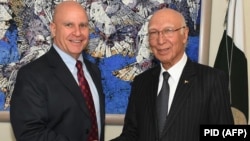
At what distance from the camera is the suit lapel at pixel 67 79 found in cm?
205

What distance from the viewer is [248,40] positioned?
2.74 metres

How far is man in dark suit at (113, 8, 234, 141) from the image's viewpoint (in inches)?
76.4

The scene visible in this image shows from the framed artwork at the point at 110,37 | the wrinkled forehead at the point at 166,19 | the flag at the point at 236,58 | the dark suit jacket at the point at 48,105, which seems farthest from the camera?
the framed artwork at the point at 110,37

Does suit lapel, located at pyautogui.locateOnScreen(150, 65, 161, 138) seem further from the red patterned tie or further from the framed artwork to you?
the framed artwork

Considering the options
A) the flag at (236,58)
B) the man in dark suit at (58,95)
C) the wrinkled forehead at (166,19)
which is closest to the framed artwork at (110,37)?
the flag at (236,58)

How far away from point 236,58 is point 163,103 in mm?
830

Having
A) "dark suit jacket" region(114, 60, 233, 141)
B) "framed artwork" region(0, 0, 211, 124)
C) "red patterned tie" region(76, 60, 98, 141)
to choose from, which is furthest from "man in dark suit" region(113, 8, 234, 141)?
"framed artwork" region(0, 0, 211, 124)

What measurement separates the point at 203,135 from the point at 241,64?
1.05 m

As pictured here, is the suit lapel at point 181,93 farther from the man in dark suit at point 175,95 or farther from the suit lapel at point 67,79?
the suit lapel at point 67,79

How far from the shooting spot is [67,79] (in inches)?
81.4

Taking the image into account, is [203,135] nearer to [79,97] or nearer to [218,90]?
[218,90]

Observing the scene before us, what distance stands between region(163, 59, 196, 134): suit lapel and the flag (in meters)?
0.60

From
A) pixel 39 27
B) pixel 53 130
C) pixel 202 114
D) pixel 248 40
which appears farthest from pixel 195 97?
pixel 39 27

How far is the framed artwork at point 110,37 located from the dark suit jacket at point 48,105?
68 cm
